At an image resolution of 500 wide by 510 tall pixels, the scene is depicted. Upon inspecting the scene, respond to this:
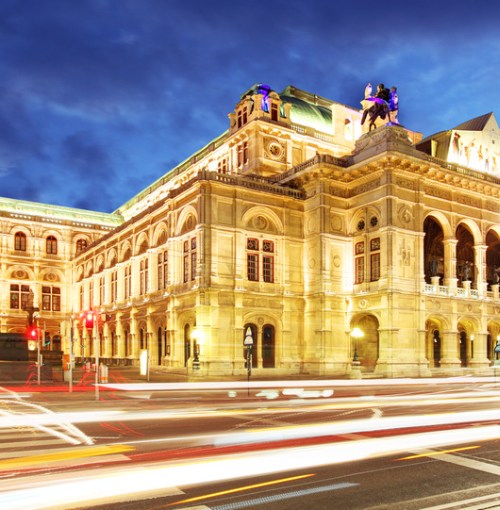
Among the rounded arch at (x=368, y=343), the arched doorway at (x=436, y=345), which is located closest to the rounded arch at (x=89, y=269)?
the rounded arch at (x=368, y=343)

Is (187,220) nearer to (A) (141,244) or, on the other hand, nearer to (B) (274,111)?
(A) (141,244)

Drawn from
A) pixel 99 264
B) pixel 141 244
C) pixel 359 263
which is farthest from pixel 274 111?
pixel 99 264

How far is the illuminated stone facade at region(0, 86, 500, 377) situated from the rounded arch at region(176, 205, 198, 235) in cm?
16

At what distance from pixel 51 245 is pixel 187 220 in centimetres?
3780

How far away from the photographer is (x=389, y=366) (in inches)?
1580

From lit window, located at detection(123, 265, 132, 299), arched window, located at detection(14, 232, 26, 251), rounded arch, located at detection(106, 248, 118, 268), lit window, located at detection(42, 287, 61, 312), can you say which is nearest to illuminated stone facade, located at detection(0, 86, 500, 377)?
lit window, located at detection(123, 265, 132, 299)

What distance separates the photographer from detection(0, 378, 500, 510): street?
8117mm

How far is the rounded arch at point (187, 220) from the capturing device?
44.2 m

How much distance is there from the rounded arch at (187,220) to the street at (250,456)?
25.7 metres

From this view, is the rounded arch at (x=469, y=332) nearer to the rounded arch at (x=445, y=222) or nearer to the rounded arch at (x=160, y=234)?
the rounded arch at (x=445, y=222)

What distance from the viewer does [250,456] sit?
10562mm

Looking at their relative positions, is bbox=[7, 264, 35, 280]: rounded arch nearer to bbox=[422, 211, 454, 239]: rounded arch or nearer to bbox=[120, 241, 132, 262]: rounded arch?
bbox=[120, 241, 132, 262]: rounded arch

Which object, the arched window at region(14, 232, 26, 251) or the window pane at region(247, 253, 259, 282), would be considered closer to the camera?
the window pane at region(247, 253, 259, 282)

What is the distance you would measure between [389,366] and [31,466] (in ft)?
109
